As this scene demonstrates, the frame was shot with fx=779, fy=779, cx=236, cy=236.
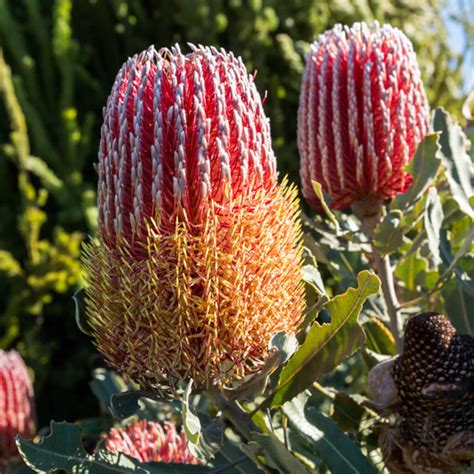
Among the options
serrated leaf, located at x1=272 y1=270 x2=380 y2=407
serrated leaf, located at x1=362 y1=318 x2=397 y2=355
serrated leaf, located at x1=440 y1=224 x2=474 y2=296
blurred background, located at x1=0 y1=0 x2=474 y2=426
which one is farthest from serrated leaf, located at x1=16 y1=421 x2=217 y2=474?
blurred background, located at x1=0 y1=0 x2=474 y2=426

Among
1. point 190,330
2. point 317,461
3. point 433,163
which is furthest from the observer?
point 317,461

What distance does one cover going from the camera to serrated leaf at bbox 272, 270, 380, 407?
119 cm

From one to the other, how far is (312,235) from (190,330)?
69cm

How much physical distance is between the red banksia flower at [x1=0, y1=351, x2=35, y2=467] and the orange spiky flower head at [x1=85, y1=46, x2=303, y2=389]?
157 centimetres

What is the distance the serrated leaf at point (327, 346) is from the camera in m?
1.19

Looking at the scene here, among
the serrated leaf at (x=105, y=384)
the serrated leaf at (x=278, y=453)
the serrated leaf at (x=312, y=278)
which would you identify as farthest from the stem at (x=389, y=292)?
the serrated leaf at (x=105, y=384)

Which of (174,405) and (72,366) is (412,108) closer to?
(174,405)

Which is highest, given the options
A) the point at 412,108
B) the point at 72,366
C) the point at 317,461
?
the point at 412,108

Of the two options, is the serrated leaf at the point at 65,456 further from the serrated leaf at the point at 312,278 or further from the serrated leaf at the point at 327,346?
the serrated leaf at the point at 312,278

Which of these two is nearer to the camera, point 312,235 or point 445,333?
point 445,333

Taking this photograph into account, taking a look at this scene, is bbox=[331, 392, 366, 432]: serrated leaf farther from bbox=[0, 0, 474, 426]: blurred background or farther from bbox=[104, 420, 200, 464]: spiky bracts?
bbox=[0, 0, 474, 426]: blurred background

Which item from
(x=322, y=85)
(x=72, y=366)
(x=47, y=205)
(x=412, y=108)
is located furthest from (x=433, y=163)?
(x=47, y=205)

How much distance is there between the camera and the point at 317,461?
5.00ft

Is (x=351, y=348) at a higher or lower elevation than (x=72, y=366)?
higher
